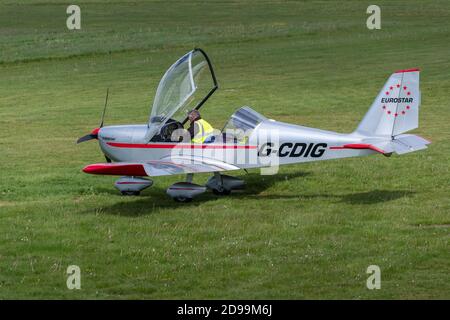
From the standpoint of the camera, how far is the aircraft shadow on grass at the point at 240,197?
58.9ft

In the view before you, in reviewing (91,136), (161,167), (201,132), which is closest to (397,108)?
(201,132)

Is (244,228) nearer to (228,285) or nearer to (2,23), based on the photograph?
(228,285)

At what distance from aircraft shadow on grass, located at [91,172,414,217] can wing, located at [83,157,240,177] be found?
0.79 metres

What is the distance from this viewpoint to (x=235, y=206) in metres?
18.1

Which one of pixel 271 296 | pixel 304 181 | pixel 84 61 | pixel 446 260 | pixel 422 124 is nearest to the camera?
pixel 271 296

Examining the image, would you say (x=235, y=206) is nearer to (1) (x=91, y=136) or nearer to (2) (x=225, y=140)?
(2) (x=225, y=140)

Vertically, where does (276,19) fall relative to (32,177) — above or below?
above

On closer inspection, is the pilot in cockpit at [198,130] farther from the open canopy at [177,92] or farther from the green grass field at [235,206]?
the green grass field at [235,206]

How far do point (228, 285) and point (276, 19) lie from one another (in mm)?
50729

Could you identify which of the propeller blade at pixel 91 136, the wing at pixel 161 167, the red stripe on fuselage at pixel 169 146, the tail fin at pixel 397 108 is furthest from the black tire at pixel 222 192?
the tail fin at pixel 397 108

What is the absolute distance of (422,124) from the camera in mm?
28438

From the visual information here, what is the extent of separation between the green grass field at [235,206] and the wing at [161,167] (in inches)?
30.3

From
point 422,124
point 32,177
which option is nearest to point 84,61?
point 422,124

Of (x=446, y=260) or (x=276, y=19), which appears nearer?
(x=446, y=260)
